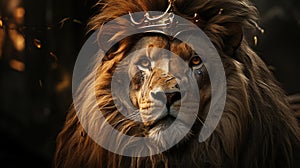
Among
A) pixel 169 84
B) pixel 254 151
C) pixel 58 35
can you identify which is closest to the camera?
pixel 169 84

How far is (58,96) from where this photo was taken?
462 centimetres

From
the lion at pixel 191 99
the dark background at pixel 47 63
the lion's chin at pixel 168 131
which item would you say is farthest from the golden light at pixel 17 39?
the lion's chin at pixel 168 131

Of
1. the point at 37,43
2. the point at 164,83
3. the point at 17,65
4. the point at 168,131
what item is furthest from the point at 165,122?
the point at 17,65

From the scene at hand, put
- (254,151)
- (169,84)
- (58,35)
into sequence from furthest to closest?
(58,35), (254,151), (169,84)

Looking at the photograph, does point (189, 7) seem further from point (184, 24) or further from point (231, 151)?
point (231, 151)

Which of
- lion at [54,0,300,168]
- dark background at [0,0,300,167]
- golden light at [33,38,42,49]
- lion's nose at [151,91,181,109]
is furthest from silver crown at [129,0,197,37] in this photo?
golden light at [33,38,42,49]

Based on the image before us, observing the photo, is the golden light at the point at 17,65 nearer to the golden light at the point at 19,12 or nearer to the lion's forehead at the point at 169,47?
the golden light at the point at 19,12

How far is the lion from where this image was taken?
3.76m

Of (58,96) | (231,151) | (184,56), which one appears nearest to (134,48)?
(184,56)

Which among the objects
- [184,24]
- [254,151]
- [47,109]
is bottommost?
[47,109]

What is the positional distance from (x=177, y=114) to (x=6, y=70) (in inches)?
51.6

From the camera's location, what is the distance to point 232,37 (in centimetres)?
387

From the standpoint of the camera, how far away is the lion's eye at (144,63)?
379cm

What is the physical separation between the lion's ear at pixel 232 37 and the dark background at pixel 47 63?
27.5 inches
